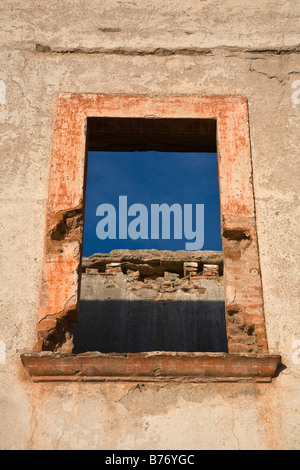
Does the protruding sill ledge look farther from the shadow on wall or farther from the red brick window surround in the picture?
the shadow on wall

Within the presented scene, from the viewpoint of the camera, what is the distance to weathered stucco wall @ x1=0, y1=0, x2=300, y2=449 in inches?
158

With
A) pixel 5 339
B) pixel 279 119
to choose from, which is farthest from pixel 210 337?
pixel 5 339

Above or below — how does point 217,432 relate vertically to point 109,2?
below

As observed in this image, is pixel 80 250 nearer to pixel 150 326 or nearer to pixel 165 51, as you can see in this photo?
pixel 165 51

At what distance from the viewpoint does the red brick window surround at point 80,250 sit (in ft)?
13.6

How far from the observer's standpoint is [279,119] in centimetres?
529

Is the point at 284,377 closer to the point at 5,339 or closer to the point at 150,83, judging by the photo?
the point at 5,339

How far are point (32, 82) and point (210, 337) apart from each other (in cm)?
498

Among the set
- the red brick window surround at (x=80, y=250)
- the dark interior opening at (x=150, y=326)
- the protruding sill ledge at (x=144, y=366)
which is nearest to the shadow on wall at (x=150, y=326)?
the dark interior opening at (x=150, y=326)

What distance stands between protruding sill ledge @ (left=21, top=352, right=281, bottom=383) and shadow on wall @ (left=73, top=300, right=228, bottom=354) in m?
4.51

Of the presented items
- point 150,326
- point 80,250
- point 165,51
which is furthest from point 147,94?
point 150,326

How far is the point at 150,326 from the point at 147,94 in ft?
15.0

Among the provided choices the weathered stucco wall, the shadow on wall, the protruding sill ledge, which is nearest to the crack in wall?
the weathered stucco wall

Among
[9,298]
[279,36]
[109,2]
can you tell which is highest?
[109,2]
